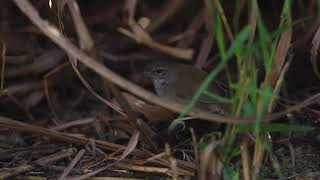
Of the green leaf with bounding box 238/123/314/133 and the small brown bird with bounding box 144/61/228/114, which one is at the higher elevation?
the small brown bird with bounding box 144/61/228/114

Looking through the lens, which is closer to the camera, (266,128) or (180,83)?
(266,128)

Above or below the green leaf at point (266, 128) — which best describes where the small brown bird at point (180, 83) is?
above

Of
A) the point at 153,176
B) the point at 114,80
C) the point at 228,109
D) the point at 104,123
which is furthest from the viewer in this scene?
the point at 104,123

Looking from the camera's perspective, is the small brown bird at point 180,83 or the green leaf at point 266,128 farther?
the small brown bird at point 180,83

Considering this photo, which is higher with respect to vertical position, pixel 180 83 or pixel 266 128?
pixel 180 83

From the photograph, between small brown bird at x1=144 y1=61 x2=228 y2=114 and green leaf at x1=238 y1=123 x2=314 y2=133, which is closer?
green leaf at x1=238 y1=123 x2=314 y2=133

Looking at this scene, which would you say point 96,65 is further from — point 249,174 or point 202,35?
point 202,35

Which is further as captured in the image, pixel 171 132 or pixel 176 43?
pixel 176 43

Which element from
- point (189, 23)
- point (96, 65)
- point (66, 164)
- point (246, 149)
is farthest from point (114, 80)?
point (189, 23)
